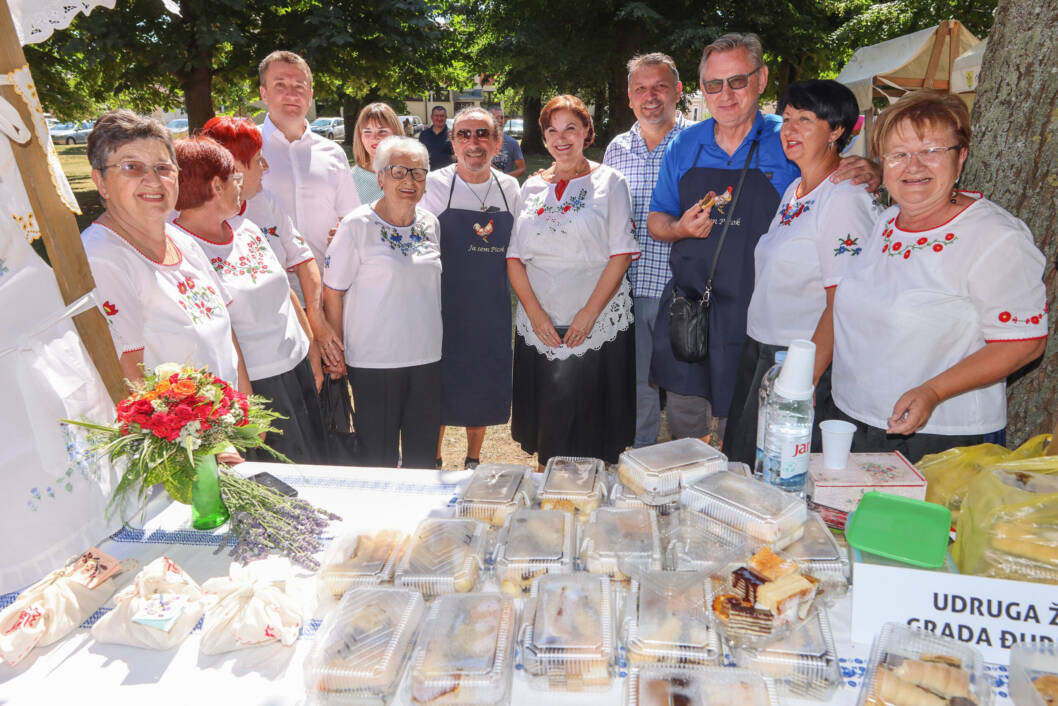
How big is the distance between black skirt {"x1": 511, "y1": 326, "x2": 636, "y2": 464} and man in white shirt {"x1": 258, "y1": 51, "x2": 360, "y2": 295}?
1.41m

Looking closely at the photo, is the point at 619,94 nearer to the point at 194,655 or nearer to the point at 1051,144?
the point at 1051,144

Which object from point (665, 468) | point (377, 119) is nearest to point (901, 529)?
point (665, 468)

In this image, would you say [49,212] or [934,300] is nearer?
[49,212]

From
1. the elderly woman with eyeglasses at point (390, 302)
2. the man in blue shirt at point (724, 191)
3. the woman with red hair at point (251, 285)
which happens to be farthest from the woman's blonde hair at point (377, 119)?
the man in blue shirt at point (724, 191)

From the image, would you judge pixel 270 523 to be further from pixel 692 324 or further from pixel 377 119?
pixel 377 119

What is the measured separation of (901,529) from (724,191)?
76.8 inches

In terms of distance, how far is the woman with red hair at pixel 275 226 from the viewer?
9.87 ft

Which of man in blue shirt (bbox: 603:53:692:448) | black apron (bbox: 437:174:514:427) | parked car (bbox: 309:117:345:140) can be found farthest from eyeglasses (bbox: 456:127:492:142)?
parked car (bbox: 309:117:345:140)

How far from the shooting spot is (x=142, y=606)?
4.56 feet

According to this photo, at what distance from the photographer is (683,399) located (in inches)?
140

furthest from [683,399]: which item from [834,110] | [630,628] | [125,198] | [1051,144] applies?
[125,198]

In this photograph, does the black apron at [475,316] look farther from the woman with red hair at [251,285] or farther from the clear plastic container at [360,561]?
the clear plastic container at [360,561]

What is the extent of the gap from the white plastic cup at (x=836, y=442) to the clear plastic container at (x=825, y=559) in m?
0.30

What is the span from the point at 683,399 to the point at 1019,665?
2.40m
